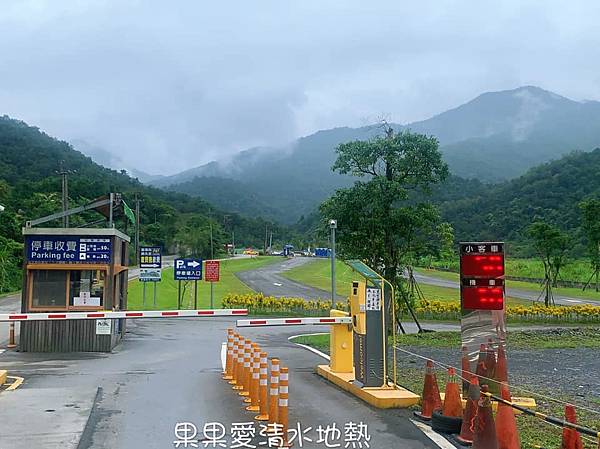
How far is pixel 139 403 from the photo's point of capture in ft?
33.4

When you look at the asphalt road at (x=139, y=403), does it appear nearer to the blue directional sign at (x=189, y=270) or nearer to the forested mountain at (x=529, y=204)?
the blue directional sign at (x=189, y=270)

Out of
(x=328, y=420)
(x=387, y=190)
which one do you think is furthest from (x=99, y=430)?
(x=387, y=190)

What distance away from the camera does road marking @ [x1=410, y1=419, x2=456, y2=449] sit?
25.0 feet

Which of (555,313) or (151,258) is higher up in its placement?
(151,258)

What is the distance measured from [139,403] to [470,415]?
500 centimetres

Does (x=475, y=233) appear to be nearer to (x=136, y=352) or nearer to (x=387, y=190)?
(x=387, y=190)

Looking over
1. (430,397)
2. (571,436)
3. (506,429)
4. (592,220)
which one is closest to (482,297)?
(430,397)

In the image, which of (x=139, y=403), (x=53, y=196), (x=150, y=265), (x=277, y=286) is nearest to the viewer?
(x=139, y=403)

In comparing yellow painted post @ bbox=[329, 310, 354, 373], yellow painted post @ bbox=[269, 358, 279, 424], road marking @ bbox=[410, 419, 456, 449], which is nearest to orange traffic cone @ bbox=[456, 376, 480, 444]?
road marking @ bbox=[410, 419, 456, 449]

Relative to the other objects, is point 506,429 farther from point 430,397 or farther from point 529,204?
point 529,204

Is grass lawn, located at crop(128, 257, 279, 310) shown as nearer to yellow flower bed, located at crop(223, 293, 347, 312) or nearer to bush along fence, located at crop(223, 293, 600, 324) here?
yellow flower bed, located at crop(223, 293, 347, 312)

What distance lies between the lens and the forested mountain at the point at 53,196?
177 feet

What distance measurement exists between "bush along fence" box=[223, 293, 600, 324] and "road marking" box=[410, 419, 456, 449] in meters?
17.9

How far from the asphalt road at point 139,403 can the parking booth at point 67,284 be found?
60cm
